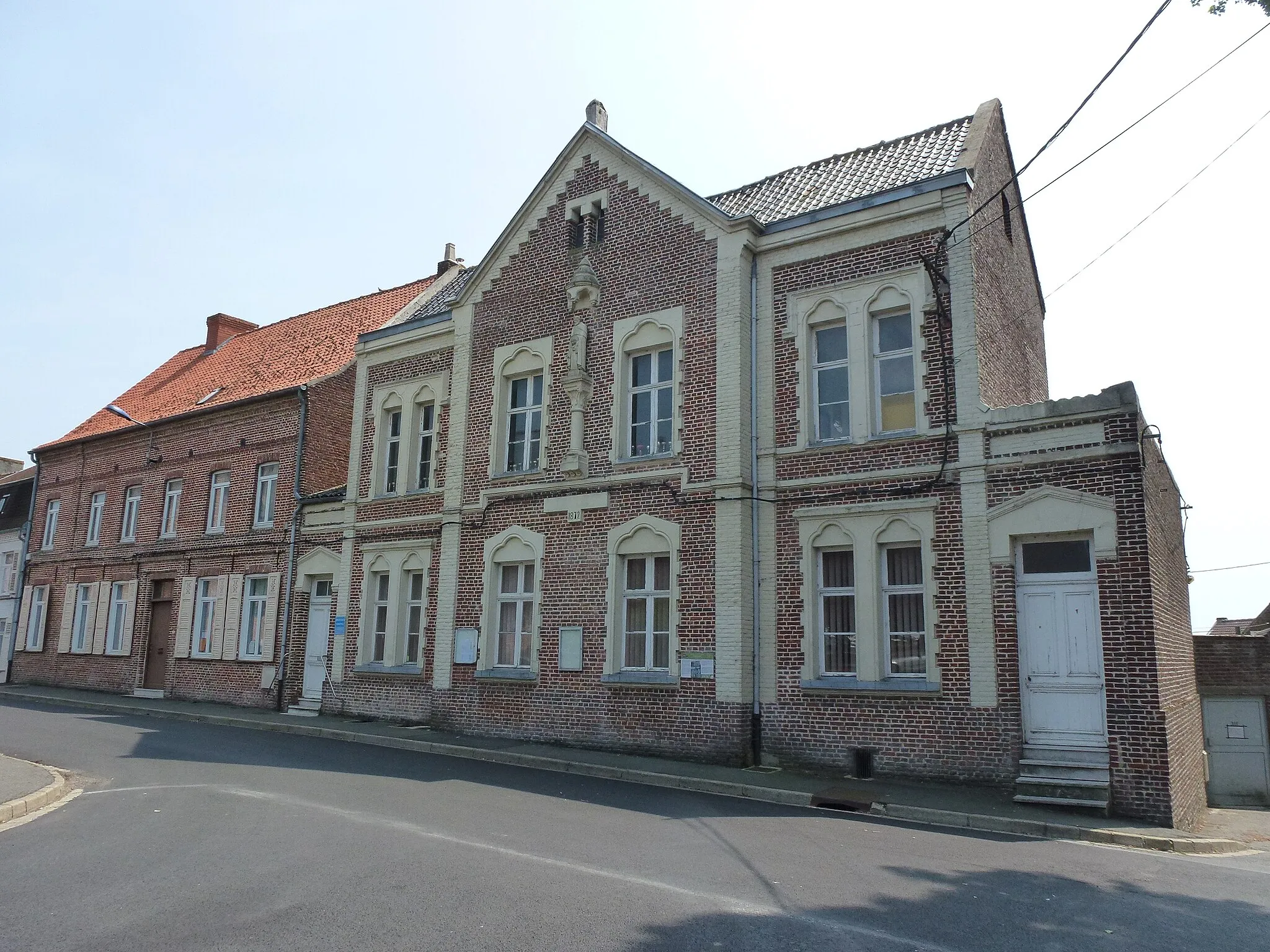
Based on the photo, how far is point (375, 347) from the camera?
20.7 metres

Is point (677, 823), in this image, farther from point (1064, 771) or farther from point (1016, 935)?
point (1064, 771)

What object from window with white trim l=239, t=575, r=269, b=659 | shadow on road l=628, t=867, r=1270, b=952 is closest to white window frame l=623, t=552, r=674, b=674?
shadow on road l=628, t=867, r=1270, b=952

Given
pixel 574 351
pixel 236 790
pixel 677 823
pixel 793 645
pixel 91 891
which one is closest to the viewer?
pixel 91 891

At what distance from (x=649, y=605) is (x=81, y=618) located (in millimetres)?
20433

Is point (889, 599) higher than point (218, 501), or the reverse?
point (218, 501)

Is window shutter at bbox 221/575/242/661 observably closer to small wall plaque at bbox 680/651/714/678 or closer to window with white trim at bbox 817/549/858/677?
small wall plaque at bbox 680/651/714/678

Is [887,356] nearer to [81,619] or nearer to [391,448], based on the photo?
[391,448]

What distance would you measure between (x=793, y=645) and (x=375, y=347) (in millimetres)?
11884

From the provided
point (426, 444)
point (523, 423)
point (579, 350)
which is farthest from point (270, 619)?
point (579, 350)

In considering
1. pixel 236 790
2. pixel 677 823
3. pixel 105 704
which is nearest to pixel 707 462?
pixel 677 823

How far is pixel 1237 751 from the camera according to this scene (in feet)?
57.9

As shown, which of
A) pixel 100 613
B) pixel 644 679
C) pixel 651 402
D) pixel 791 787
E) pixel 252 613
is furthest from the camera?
pixel 100 613

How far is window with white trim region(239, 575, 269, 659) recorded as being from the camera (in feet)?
72.2

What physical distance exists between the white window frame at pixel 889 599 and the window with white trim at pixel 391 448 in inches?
429
